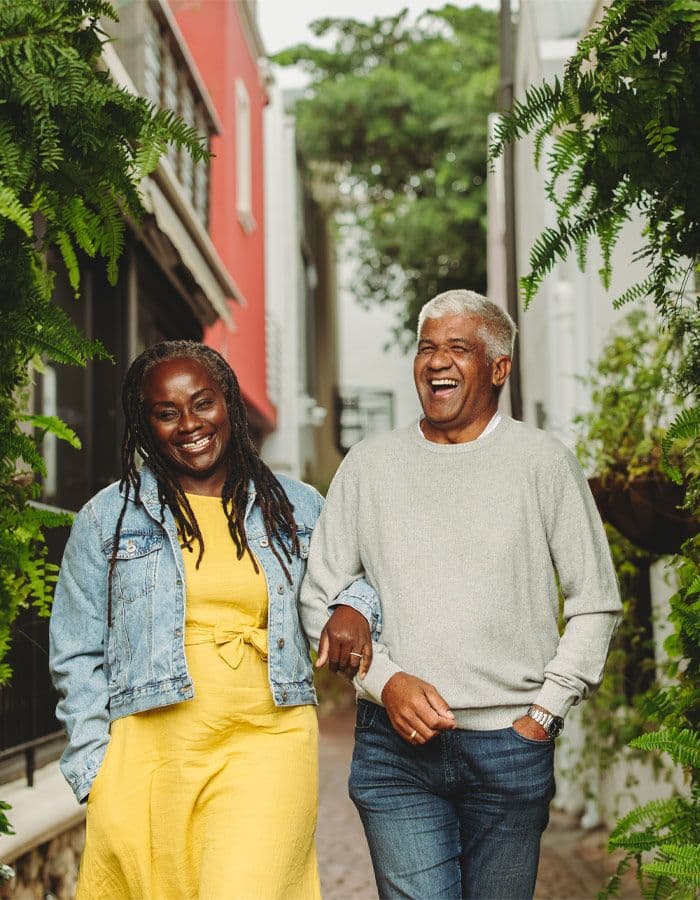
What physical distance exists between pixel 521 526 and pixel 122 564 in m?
1.10

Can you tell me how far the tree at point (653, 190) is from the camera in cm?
305

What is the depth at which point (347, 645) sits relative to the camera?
3389 mm

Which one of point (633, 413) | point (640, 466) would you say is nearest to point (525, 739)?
point (640, 466)

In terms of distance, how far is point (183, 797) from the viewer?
349 cm

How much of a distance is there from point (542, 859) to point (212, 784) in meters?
5.75

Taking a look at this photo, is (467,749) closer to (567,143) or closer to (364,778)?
(364,778)

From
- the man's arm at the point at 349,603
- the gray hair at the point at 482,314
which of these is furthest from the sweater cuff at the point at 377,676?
the gray hair at the point at 482,314

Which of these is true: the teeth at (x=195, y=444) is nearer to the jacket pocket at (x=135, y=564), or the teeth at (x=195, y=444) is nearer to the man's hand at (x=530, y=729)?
the jacket pocket at (x=135, y=564)

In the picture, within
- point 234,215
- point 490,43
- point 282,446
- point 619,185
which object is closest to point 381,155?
point 490,43

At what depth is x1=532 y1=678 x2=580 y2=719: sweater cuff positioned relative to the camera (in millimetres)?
3316

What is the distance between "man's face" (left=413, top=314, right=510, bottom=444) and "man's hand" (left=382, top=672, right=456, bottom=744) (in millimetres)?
675

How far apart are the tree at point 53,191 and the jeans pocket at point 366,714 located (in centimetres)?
88

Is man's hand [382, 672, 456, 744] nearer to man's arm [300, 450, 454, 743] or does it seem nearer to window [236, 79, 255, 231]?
man's arm [300, 450, 454, 743]

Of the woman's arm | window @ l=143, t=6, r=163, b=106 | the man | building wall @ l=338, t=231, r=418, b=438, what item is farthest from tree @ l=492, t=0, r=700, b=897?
building wall @ l=338, t=231, r=418, b=438
